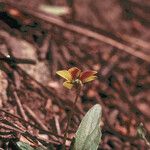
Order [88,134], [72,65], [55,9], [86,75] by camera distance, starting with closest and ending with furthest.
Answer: [86,75], [88,134], [72,65], [55,9]

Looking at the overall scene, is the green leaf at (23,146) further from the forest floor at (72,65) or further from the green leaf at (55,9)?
the green leaf at (55,9)

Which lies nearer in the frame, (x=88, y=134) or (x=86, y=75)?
(x=86, y=75)

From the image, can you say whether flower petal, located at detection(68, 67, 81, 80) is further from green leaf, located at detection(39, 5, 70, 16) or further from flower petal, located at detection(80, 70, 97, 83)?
green leaf, located at detection(39, 5, 70, 16)

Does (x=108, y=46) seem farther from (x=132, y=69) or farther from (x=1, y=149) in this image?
(x=1, y=149)

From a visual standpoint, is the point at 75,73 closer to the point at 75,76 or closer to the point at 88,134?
the point at 75,76

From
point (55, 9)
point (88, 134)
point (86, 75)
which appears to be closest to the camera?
point (86, 75)

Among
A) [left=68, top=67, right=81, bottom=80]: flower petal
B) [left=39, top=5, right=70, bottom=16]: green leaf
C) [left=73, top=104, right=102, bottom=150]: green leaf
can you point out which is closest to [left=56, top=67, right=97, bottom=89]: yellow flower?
[left=68, top=67, right=81, bottom=80]: flower petal

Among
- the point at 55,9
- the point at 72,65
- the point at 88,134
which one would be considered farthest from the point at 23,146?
the point at 55,9

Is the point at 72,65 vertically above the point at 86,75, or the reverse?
the point at 86,75

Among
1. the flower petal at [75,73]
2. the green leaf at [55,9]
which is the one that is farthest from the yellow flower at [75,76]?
the green leaf at [55,9]
